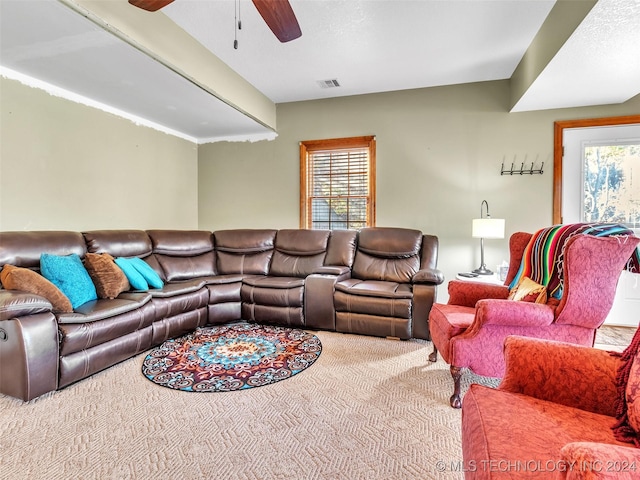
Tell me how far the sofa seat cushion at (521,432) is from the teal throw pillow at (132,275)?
281cm

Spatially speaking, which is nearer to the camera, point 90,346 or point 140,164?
point 90,346

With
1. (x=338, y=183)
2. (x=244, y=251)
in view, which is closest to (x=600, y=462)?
(x=244, y=251)

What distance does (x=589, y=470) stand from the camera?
630 millimetres

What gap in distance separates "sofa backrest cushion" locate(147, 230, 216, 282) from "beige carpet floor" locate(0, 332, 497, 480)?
1.46 metres

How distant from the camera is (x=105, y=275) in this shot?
271 cm

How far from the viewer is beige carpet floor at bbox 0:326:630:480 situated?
143 centimetres

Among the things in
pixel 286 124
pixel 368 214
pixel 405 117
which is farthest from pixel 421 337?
pixel 286 124

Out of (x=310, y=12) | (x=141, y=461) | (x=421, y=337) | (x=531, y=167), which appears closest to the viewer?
(x=141, y=461)

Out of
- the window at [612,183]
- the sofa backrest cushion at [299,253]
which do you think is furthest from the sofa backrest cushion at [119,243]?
the window at [612,183]

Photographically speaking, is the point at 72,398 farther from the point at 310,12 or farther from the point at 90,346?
the point at 310,12

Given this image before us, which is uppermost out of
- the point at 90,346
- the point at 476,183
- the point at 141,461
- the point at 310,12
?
the point at 310,12

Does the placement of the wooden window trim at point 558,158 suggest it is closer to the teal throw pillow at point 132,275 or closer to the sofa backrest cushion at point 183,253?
the sofa backrest cushion at point 183,253

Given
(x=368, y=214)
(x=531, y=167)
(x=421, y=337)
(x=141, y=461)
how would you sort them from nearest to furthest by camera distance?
1. (x=141, y=461)
2. (x=421, y=337)
3. (x=531, y=167)
4. (x=368, y=214)

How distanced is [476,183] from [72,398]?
4.41 m
